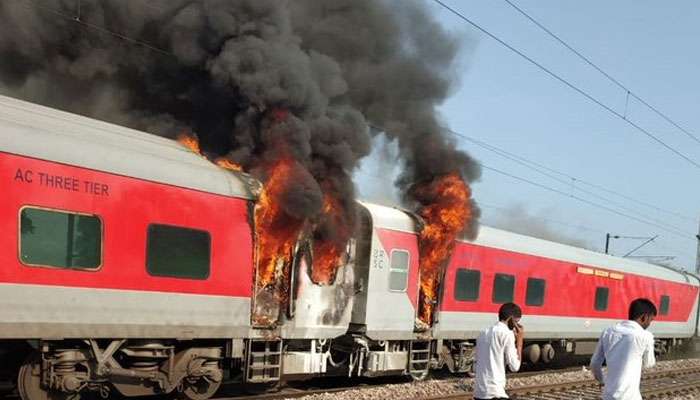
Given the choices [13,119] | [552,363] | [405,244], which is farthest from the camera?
[552,363]

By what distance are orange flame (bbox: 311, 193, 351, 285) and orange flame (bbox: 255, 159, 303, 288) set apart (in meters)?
0.73

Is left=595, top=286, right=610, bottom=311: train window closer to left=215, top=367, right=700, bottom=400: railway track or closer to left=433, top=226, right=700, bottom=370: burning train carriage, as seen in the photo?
left=433, top=226, right=700, bottom=370: burning train carriage

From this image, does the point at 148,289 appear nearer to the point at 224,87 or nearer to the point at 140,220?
the point at 140,220

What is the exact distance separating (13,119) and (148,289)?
2.34 m

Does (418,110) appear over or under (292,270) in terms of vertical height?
over

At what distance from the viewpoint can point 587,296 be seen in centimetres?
1888

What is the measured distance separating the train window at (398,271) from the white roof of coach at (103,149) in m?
3.76

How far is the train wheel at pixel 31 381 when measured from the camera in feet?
24.7

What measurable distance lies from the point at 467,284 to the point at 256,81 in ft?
19.9

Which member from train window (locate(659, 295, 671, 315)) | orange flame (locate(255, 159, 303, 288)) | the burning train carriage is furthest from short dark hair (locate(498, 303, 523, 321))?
train window (locate(659, 295, 671, 315))

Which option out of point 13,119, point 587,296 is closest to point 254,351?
point 13,119

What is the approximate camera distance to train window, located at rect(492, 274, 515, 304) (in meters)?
15.4

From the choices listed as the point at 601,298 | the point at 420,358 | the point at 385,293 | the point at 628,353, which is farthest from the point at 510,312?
the point at 601,298

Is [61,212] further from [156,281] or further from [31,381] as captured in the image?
[31,381]
